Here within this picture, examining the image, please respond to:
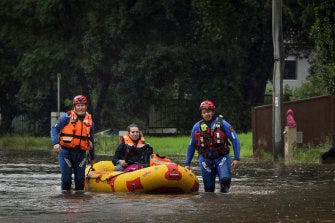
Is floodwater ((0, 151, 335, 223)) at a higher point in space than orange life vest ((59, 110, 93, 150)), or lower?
lower

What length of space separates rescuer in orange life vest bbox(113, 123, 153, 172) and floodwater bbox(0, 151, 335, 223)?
119cm

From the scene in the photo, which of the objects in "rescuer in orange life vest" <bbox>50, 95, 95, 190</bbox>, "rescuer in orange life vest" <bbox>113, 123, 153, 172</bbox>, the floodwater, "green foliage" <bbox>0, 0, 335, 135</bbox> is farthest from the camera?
"green foliage" <bbox>0, 0, 335, 135</bbox>

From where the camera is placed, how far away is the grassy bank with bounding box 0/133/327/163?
31.4m

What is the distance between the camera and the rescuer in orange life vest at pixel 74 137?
18.7 metres

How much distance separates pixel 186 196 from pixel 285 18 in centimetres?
2633

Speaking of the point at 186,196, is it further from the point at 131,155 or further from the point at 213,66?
the point at 213,66

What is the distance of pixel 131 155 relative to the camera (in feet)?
64.1

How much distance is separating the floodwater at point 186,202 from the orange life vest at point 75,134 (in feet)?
2.87

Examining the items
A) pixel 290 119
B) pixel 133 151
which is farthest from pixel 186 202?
pixel 290 119

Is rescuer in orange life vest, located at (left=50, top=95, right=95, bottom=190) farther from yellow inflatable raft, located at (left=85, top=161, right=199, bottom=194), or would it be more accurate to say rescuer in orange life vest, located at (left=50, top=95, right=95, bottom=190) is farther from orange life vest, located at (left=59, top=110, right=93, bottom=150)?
yellow inflatable raft, located at (left=85, top=161, right=199, bottom=194)

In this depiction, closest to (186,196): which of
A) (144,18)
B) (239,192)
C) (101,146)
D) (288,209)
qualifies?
(239,192)

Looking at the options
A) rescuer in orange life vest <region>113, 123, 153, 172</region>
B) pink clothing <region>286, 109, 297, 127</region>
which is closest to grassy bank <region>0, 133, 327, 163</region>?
pink clothing <region>286, 109, 297, 127</region>

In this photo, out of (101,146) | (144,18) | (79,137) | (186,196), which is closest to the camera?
(186,196)

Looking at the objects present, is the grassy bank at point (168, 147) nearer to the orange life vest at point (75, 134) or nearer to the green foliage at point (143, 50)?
the green foliage at point (143, 50)
